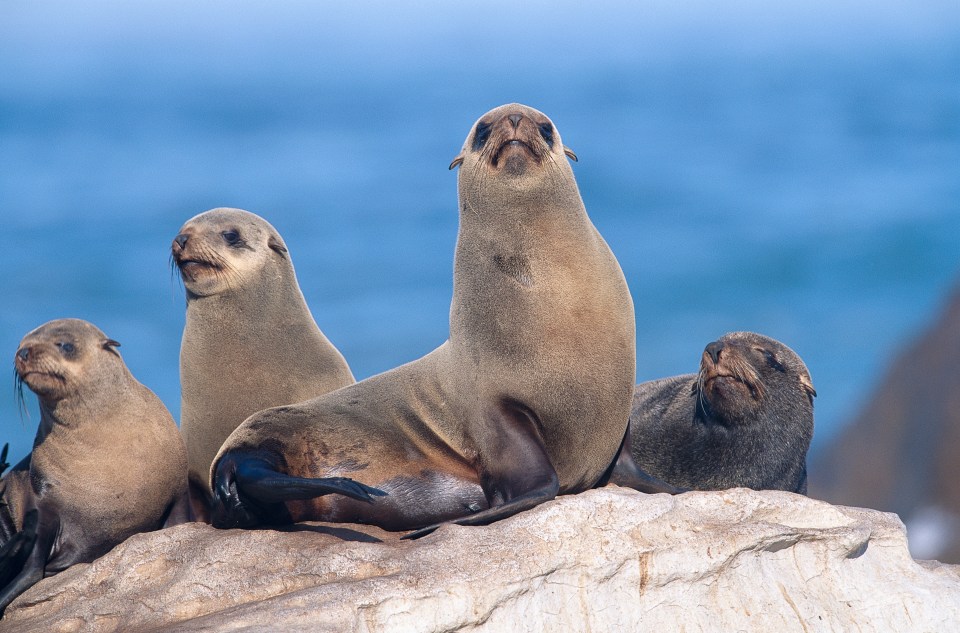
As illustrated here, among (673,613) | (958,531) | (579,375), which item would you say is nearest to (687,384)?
(579,375)

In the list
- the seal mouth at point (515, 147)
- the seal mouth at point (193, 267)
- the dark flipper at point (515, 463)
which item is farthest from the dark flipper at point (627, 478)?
the seal mouth at point (193, 267)

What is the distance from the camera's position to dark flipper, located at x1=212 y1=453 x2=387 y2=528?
5934 mm

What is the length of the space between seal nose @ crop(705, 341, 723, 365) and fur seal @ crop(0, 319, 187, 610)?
369 cm

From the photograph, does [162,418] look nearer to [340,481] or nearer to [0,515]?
[0,515]

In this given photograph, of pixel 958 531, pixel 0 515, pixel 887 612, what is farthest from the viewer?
pixel 958 531

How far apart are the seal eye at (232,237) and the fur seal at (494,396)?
2.21m

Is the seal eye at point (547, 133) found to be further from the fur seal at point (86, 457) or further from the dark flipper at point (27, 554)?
the dark flipper at point (27, 554)

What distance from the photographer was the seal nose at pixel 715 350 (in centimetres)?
834

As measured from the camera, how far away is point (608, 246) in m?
7.16

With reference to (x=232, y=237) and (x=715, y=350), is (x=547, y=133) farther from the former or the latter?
(x=232, y=237)

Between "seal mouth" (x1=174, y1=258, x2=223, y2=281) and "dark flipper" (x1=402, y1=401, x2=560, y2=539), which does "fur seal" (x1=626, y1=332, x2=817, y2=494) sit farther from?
"seal mouth" (x1=174, y1=258, x2=223, y2=281)

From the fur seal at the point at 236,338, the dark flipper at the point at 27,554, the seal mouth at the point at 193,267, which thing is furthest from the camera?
the seal mouth at the point at 193,267

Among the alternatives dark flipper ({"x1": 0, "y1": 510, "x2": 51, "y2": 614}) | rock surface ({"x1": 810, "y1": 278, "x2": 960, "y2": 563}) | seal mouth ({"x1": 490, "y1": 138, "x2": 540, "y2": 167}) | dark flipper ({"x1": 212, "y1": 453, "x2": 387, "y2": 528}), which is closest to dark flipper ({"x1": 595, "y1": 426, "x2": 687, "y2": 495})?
dark flipper ({"x1": 212, "y1": 453, "x2": 387, "y2": 528})

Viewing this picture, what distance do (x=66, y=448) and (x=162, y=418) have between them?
0.61 metres
